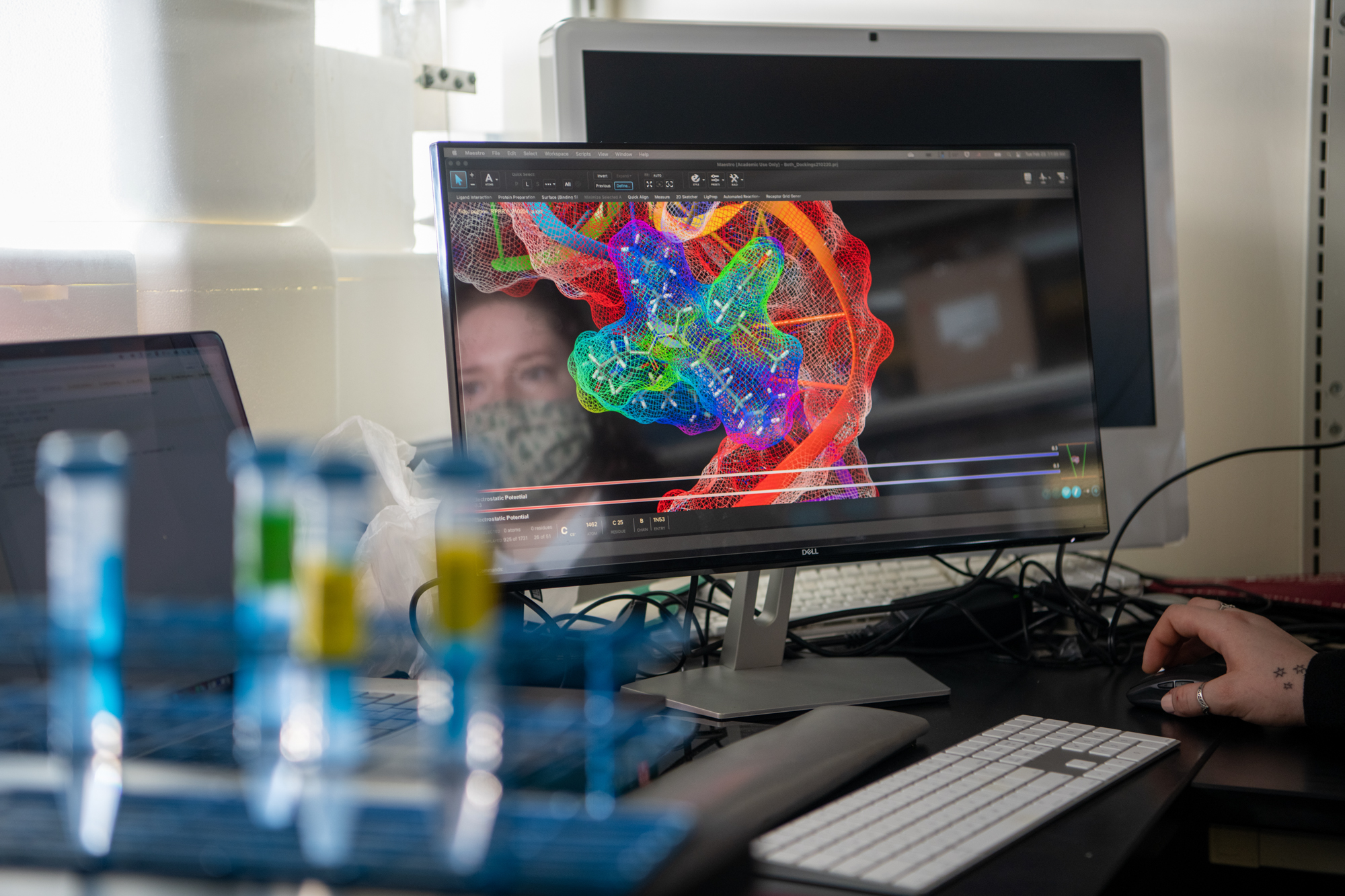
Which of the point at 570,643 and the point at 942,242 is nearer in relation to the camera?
the point at 570,643

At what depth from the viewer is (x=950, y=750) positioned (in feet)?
2.27

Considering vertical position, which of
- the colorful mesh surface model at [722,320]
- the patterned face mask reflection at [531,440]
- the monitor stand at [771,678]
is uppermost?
the colorful mesh surface model at [722,320]

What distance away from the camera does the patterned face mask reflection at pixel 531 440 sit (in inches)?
30.5

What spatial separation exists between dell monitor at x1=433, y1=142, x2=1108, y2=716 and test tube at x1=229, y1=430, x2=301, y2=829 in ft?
1.34

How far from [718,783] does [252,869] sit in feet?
0.85

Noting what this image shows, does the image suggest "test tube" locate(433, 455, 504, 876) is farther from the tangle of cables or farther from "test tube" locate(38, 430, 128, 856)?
the tangle of cables

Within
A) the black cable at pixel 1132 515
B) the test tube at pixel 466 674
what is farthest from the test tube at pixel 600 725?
the black cable at pixel 1132 515

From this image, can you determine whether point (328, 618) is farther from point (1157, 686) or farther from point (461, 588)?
point (1157, 686)

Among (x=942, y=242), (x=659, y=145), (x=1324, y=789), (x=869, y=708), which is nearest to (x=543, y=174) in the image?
(x=659, y=145)

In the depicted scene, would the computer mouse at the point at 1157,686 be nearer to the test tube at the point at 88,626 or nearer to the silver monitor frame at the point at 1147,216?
the silver monitor frame at the point at 1147,216

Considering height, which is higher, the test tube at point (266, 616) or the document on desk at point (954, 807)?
the test tube at point (266, 616)

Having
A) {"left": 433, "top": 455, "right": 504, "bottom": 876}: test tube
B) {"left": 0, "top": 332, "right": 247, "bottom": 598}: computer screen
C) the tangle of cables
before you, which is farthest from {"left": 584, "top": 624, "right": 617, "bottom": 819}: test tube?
the tangle of cables

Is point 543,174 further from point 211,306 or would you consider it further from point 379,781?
point 379,781

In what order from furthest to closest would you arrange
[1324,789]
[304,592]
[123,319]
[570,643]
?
[123,319] → [1324,789] → [570,643] → [304,592]
